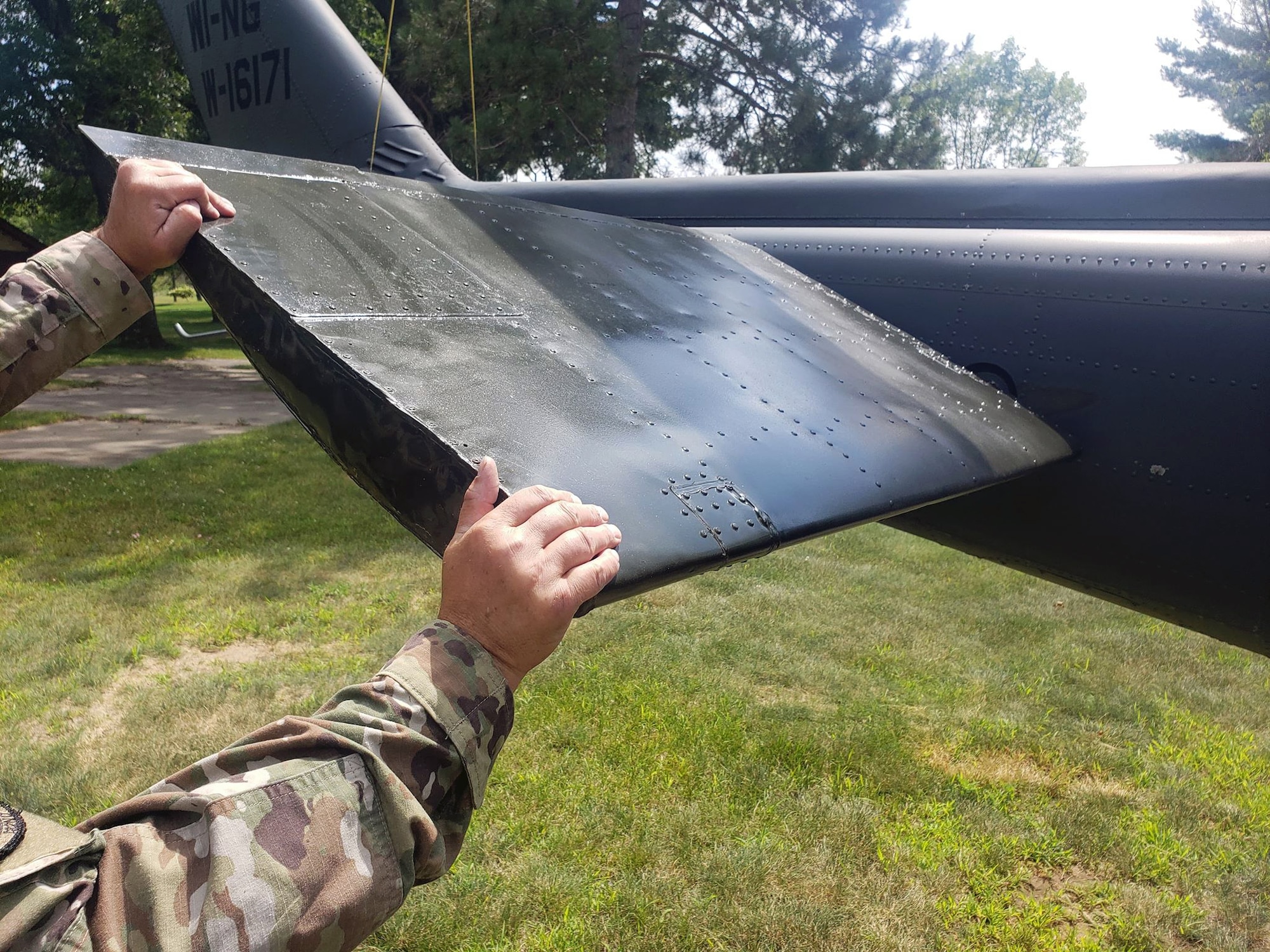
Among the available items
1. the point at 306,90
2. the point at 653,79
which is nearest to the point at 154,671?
the point at 306,90

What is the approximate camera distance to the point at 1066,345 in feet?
9.11

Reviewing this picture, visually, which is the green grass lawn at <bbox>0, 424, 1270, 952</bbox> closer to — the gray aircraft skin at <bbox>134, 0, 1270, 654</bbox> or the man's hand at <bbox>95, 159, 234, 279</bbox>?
the gray aircraft skin at <bbox>134, 0, 1270, 654</bbox>

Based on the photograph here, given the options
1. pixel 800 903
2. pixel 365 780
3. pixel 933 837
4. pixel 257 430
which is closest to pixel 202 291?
pixel 365 780

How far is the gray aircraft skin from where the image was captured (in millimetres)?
2293

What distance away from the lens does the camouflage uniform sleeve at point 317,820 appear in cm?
85

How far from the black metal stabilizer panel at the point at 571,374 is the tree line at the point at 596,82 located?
8.68 m

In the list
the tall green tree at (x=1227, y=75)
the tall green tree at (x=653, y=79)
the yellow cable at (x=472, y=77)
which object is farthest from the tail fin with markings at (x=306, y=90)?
the tall green tree at (x=1227, y=75)

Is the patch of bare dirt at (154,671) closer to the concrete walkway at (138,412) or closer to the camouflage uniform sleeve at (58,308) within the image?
the concrete walkway at (138,412)

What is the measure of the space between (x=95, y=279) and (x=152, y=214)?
0.18 meters

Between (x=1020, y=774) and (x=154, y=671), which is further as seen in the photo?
(x=154, y=671)

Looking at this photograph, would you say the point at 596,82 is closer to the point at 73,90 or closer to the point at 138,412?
the point at 138,412

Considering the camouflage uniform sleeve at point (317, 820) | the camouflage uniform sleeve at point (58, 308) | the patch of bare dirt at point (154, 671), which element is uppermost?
the camouflage uniform sleeve at point (58, 308)

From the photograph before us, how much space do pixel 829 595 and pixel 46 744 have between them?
4.59 metres

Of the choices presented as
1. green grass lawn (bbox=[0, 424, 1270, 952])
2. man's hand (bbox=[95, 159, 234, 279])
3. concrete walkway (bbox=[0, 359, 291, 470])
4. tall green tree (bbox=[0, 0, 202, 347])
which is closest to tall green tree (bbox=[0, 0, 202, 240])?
tall green tree (bbox=[0, 0, 202, 347])
